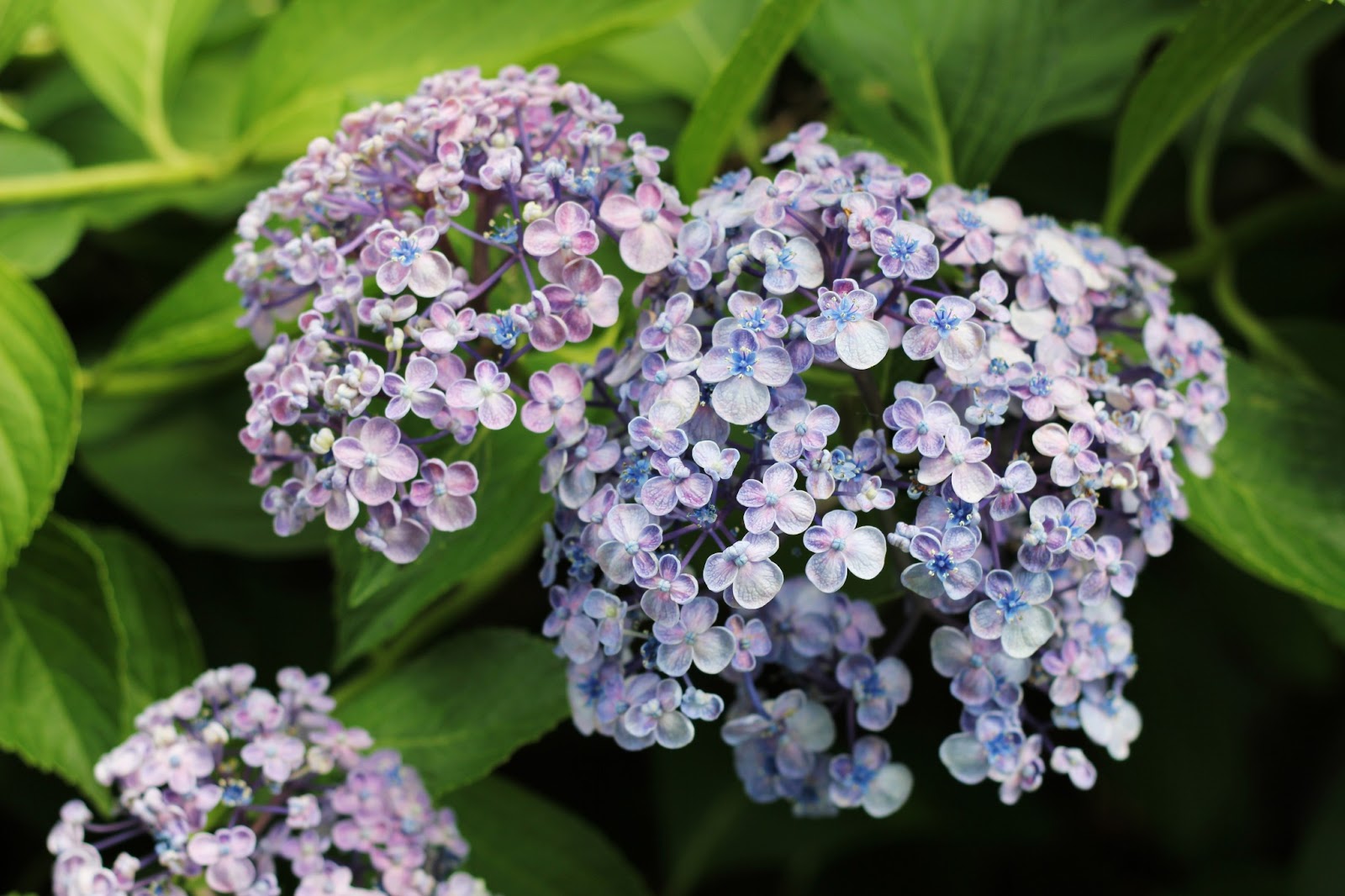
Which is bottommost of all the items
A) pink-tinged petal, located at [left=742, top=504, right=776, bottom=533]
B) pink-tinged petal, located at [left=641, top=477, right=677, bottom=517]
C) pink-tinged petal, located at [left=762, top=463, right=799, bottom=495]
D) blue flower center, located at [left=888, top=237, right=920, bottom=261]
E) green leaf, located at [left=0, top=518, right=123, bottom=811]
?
green leaf, located at [left=0, top=518, right=123, bottom=811]

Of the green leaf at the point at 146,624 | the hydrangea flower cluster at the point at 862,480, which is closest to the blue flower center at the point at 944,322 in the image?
the hydrangea flower cluster at the point at 862,480

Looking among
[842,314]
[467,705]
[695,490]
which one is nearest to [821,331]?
[842,314]

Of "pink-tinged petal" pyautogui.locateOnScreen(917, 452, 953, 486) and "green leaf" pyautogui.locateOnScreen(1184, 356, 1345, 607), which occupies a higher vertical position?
"green leaf" pyautogui.locateOnScreen(1184, 356, 1345, 607)

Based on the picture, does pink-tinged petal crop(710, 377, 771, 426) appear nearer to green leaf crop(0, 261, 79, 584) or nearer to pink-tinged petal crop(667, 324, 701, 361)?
pink-tinged petal crop(667, 324, 701, 361)

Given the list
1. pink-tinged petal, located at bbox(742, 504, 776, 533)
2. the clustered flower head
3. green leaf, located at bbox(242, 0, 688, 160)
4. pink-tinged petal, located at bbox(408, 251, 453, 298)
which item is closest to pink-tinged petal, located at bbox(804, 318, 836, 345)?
pink-tinged petal, located at bbox(742, 504, 776, 533)

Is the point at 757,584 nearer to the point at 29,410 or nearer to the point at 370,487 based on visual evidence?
the point at 370,487

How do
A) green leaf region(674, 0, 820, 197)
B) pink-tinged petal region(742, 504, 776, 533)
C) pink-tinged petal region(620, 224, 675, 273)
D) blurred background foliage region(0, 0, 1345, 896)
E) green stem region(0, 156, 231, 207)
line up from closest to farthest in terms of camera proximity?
pink-tinged petal region(742, 504, 776, 533), pink-tinged petal region(620, 224, 675, 273), green leaf region(674, 0, 820, 197), blurred background foliage region(0, 0, 1345, 896), green stem region(0, 156, 231, 207)

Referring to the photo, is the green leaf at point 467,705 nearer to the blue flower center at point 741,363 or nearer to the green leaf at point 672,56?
the blue flower center at point 741,363
